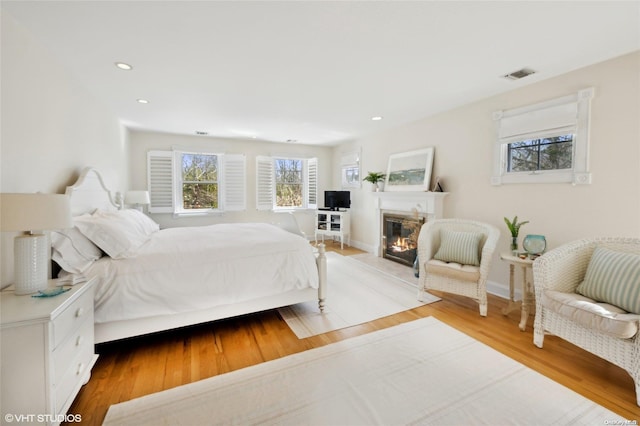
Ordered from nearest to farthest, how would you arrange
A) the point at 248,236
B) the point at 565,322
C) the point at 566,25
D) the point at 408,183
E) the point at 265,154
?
the point at 566,25 < the point at 565,322 < the point at 248,236 < the point at 408,183 < the point at 265,154

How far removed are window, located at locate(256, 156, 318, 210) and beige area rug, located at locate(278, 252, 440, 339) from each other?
8.39 feet

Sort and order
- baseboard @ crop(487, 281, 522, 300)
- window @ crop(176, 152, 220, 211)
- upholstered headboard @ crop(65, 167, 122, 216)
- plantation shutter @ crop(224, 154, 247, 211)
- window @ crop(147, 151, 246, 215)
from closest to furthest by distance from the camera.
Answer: upholstered headboard @ crop(65, 167, 122, 216), baseboard @ crop(487, 281, 522, 300), window @ crop(147, 151, 246, 215), window @ crop(176, 152, 220, 211), plantation shutter @ crop(224, 154, 247, 211)

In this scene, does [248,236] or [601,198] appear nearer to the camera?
[601,198]

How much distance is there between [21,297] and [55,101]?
1.74 m

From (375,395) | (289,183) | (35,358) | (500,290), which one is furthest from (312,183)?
(35,358)

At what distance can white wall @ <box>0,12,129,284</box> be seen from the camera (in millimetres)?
1725

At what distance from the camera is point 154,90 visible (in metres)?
3.07

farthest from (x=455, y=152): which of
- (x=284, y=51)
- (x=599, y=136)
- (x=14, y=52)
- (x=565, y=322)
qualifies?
(x=14, y=52)

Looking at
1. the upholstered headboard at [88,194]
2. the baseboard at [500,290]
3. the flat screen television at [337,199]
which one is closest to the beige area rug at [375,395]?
the baseboard at [500,290]

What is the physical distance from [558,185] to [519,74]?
3.99ft

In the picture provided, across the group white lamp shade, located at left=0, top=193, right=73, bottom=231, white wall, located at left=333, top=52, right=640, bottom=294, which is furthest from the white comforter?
white wall, located at left=333, top=52, right=640, bottom=294

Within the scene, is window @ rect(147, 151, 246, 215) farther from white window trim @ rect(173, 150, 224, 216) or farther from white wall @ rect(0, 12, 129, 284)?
white wall @ rect(0, 12, 129, 284)

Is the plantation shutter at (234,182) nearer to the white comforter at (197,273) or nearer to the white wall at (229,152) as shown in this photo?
the white wall at (229,152)

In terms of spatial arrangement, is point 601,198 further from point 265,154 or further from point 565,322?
point 265,154
